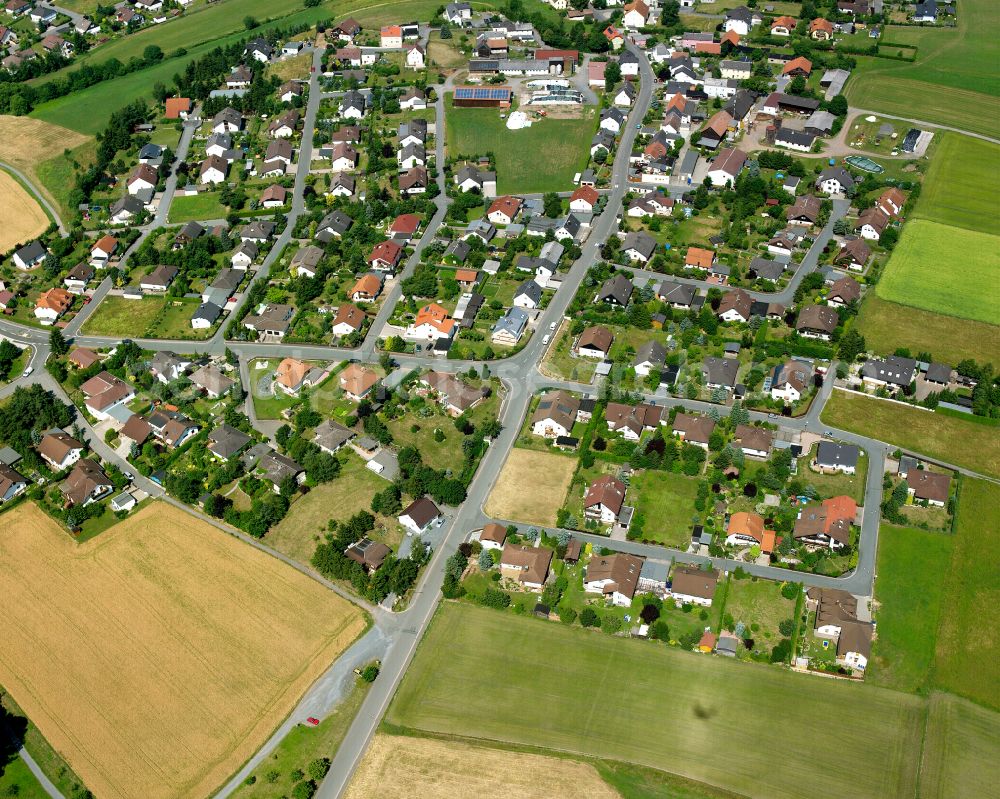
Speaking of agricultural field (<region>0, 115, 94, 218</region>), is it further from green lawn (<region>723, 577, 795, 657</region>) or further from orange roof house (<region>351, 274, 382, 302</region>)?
green lawn (<region>723, 577, 795, 657</region>)

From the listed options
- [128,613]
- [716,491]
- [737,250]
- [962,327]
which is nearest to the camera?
[128,613]

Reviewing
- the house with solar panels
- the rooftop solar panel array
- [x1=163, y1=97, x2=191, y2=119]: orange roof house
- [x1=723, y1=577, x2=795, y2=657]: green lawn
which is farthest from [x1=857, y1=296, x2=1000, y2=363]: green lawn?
[x1=163, y1=97, x2=191, y2=119]: orange roof house

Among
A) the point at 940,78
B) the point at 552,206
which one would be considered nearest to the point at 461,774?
the point at 552,206

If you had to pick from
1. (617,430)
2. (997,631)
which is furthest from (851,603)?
(617,430)

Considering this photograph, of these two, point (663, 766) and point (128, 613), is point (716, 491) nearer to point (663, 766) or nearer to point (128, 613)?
point (663, 766)

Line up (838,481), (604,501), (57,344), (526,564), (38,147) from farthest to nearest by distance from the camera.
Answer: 1. (38,147)
2. (57,344)
3. (838,481)
4. (604,501)
5. (526,564)

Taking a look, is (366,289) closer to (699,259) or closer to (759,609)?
(699,259)
